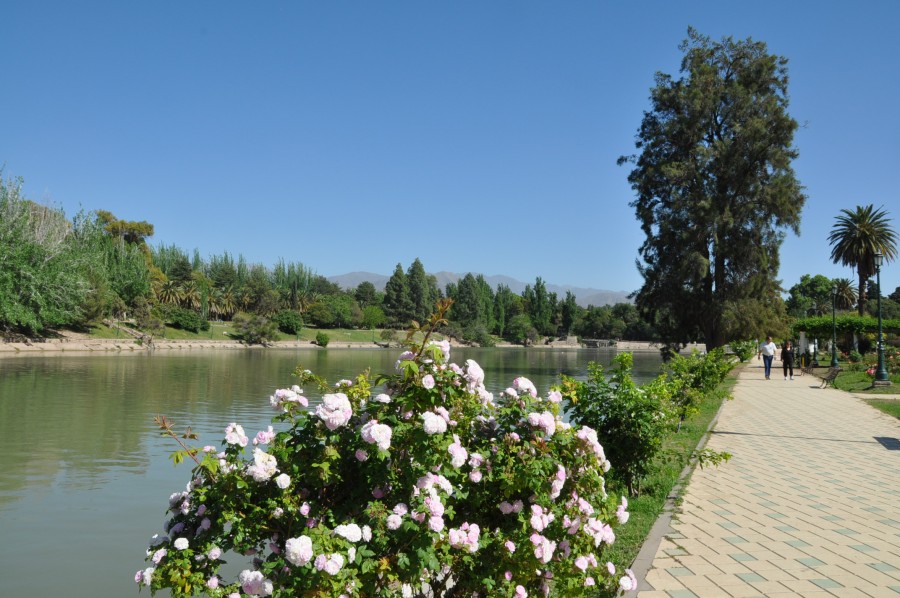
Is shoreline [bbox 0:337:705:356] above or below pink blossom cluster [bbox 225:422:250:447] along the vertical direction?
below

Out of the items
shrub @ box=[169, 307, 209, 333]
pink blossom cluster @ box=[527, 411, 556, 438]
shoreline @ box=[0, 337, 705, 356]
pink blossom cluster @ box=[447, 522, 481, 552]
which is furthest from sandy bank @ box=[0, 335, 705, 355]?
pink blossom cluster @ box=[447, 522, 481, 552]

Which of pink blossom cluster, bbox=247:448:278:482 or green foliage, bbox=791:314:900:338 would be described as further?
green foliage, bbox=791:314:900:338

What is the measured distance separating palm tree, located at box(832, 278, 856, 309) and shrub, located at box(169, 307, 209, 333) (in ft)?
251

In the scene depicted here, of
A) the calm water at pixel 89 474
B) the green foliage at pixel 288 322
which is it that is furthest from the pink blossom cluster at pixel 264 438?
the green foliage at pixel 288 322

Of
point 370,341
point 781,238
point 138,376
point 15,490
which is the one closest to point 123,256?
point 370,341

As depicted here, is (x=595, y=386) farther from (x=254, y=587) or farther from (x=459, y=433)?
(x=254, y=587)

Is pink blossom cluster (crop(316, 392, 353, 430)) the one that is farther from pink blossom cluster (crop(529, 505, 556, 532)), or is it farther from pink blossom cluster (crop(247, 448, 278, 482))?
pink blossom cluster (crop(529, 505, 556, 532))

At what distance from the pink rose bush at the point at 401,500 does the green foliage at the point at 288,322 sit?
256 feet

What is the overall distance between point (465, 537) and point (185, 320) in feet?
227

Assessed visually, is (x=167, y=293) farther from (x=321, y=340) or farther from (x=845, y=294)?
(x=845, y=294)

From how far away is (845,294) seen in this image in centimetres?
8425

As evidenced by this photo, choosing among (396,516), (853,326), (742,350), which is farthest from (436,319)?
(853,326)

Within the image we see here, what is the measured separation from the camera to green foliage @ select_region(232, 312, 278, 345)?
69.3m

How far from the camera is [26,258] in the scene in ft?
149
